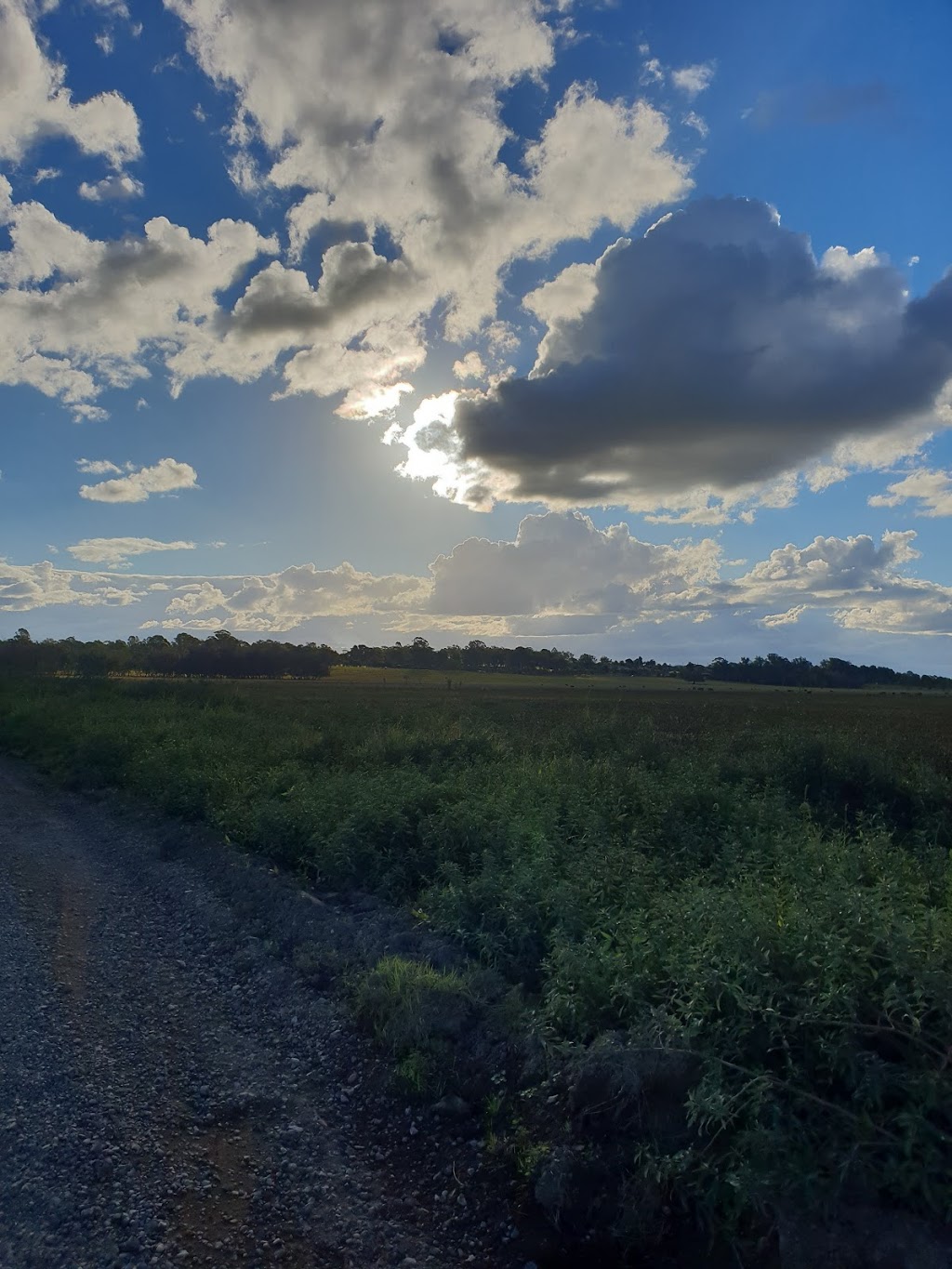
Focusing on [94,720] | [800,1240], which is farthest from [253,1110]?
[94,720]

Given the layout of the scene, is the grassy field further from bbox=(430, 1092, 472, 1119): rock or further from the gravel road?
the gravel road

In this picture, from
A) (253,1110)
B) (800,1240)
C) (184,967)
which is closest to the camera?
(800,1240)

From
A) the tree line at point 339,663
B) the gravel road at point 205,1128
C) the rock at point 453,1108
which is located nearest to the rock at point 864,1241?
the gravel road at point 205,1128

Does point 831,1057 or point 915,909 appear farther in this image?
point 915,909

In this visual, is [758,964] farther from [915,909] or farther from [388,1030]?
[388,1030]

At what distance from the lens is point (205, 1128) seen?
4.76 m

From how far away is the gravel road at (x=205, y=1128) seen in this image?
3957mm

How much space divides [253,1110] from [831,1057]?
11.1 ft

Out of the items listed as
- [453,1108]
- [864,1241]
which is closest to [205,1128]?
[453,1108]

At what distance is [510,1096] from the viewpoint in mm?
5066

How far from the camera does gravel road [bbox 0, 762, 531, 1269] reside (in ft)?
13.0

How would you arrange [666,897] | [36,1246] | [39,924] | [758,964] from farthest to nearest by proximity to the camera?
[39,924]
[666,897]
[758,964]
[36,1246]

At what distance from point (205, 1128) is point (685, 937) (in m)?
3.17

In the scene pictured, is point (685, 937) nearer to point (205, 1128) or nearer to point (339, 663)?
point (205, 1128)
